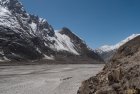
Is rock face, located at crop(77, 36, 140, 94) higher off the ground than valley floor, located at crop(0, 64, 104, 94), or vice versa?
rock face, located at crop(77, 36, 140, 94)

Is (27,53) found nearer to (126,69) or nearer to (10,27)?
(10,27)

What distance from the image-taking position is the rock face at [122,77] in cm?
1114

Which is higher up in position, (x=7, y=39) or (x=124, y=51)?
(x=7, y=39)

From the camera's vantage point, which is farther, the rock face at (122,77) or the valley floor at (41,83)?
the valley floor at (41,83)

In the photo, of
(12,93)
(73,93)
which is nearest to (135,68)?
(73,93)

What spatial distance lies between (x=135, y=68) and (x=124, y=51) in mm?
3317

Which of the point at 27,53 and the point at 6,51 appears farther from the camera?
the point at 27,53

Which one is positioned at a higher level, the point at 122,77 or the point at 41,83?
the point at 122,77

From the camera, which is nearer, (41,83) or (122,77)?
(122,77)

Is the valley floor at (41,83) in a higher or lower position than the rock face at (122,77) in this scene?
lower

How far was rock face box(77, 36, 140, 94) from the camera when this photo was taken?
11141 mm

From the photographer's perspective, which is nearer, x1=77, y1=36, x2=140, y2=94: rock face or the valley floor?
x1=77, y1=36, x2=140, y2=94: rock face

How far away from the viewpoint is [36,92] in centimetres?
3322

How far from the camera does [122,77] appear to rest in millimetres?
12172
